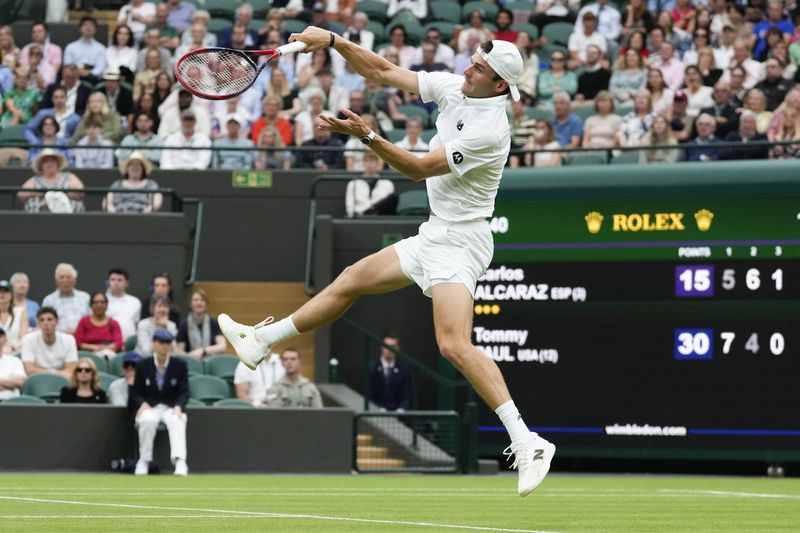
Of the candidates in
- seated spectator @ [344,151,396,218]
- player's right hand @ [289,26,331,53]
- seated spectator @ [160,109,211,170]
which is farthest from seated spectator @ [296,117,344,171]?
player's right hand @ [289,26,331,53]

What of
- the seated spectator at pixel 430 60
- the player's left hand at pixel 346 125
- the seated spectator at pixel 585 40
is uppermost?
the seated spectator at pixel 585 40

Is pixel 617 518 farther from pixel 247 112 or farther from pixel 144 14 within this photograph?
pixel 144 14

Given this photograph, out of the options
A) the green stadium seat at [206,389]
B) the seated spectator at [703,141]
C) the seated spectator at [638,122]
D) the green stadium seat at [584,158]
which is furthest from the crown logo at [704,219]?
the green stadium seat at [206,389]

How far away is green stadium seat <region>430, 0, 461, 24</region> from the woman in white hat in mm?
6281

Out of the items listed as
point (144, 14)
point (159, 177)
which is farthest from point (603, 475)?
point (144, 14)

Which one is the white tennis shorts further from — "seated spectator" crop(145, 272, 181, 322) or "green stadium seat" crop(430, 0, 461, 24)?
"green stadium seat" crop(430, 0, 461, 24)

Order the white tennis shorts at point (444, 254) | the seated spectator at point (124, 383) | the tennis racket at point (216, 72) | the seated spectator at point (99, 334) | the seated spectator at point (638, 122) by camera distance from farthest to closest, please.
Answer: the seated spectator at point (638, 122), the seated spectator at point (99, 334), the seated spectator at point (124, 383), the tennis racket at point (216, 72), the white tennis shorts at point (444, 254)

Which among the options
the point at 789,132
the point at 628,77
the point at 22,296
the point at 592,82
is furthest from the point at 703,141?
the point at 22,296

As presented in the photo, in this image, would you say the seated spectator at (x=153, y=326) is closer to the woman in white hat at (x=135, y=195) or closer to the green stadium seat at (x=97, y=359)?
the green stadium seat at (x=97, y=359)

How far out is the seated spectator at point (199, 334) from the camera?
17.6m

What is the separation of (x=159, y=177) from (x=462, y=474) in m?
5.89

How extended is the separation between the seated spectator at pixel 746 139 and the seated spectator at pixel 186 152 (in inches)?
258

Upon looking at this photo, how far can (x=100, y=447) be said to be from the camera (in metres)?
16.1

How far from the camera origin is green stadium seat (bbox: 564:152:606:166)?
18.9m
